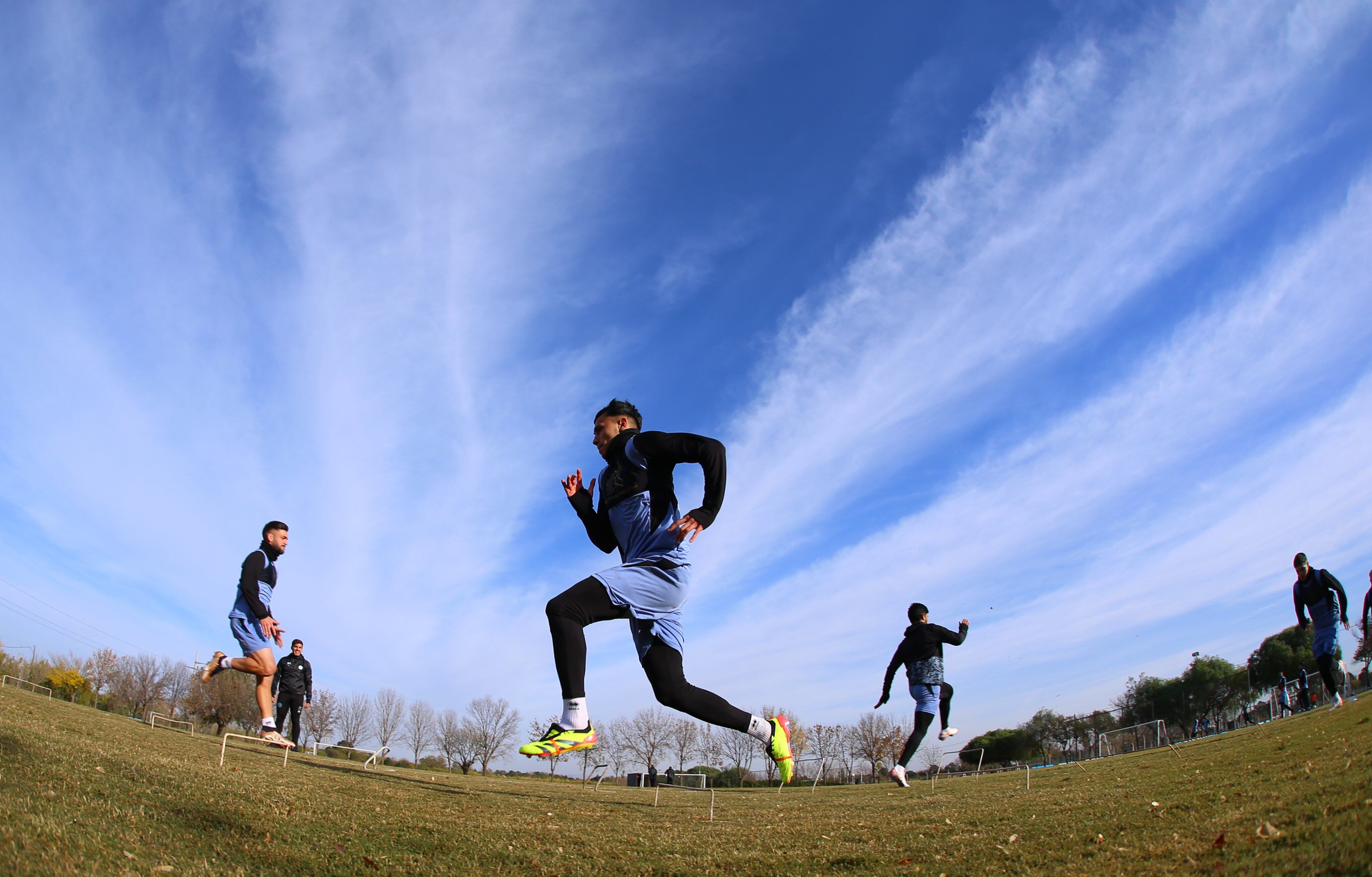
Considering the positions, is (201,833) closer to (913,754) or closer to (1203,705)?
(913,754)

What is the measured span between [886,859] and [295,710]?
14976mm

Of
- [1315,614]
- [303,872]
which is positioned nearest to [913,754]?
[1315,614]

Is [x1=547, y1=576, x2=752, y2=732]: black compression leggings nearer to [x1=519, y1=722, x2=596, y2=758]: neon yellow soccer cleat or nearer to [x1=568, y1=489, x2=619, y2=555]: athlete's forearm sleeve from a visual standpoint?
[x1=519, y1=722, x2=596, y2=758]: neon yellow soccer cleat

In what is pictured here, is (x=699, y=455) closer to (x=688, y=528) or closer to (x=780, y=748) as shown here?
(x=688, y=528)

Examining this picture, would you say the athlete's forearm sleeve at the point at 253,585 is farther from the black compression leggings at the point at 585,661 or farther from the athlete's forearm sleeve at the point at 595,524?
the black compression leggings at the point at 585,661

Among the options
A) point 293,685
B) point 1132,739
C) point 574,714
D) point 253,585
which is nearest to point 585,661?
point 574,714

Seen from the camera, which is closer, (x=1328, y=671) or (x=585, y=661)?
(x=585, y=661)

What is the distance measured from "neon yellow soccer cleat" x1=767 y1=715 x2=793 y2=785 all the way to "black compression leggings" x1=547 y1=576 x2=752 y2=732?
0.27 metres

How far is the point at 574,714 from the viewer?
4621 millimetres

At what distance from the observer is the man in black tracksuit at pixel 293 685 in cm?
1439

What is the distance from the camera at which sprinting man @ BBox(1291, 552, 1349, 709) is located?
36.7 feet

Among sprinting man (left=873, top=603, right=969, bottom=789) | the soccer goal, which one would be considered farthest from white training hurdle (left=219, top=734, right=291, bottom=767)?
the soccer goal

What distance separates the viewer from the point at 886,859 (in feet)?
11.5

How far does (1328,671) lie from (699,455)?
13923 mm
